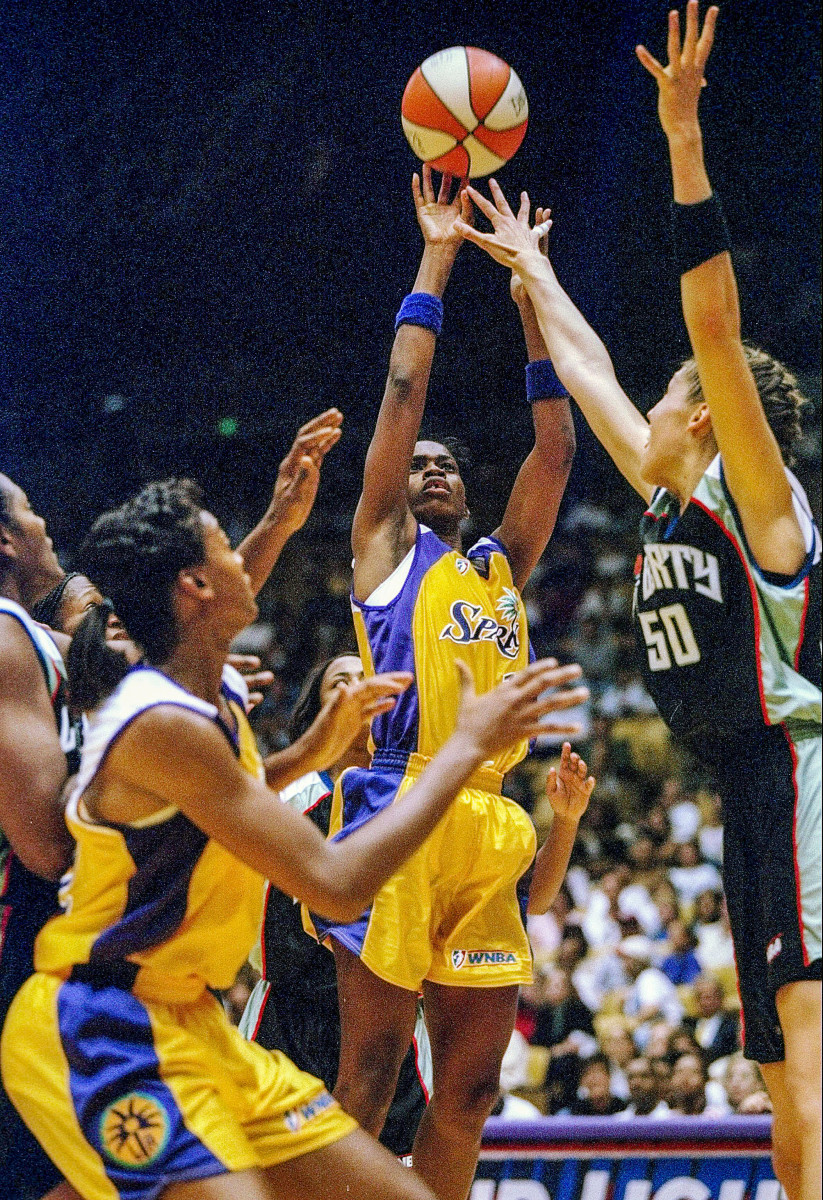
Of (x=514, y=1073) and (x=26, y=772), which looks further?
(x=514, y=1073)

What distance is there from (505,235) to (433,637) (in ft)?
3.87

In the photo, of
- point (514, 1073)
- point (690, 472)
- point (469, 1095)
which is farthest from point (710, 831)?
point (690, 472)

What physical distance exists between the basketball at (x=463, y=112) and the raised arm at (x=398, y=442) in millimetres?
427

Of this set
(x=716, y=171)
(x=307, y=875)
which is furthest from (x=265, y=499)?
(x=307, y=875)

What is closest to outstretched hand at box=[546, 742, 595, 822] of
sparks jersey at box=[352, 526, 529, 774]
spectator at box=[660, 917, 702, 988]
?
sparks jersey at box=[352, 526, 529, 774]

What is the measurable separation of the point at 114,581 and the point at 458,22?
601 centimetres

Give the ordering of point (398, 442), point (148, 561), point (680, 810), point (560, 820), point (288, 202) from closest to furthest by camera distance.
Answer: point (148, 561) < point (398, 442) < point (560, 820) < point (288, 202) < point (680, 810)

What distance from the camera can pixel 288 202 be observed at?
860 centimetres

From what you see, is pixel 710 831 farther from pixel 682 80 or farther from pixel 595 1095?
pixel 682 80

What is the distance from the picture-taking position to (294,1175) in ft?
8.76

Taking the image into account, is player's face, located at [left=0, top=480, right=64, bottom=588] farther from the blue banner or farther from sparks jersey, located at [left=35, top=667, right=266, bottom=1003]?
the blue banner

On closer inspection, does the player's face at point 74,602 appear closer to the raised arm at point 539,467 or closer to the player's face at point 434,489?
the player's face at point 434,489

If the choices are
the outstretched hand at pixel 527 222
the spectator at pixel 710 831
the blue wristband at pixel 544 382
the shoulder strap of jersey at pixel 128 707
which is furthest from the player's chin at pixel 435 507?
the spectator at pixel 710 831

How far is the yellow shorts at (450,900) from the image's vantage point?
3662 millimetres
